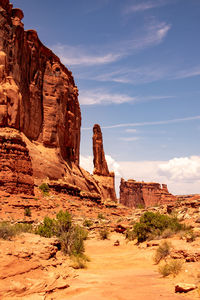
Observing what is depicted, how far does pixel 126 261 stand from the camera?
42.8 ft

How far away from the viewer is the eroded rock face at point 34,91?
117 ft

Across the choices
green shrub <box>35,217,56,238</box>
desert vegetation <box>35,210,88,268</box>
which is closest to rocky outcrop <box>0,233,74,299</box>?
desert vegetation <box>35,210,88,268</box>

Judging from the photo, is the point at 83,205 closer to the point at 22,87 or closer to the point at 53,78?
the point at 22,87

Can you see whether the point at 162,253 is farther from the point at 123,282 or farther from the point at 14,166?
the point at 14,166

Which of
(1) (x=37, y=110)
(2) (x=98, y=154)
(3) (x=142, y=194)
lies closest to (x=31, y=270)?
(1) (x=37, y=110)

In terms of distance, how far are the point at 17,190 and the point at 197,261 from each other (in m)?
21.1

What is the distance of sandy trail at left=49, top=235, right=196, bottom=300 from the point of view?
694cm

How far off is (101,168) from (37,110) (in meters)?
28.8

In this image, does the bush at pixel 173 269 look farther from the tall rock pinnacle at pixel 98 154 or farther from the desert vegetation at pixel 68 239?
the tall rock pinnacle at pixel 98 154

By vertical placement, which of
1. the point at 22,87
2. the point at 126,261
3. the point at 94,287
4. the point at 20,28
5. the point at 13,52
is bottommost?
the point at 126,261

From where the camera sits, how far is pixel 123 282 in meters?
8.49

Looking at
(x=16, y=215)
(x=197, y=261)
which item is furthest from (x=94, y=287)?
(x=16, y=215)

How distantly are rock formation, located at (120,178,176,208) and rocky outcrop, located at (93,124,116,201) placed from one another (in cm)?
4310

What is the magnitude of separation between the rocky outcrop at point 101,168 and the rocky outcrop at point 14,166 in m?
40.2
